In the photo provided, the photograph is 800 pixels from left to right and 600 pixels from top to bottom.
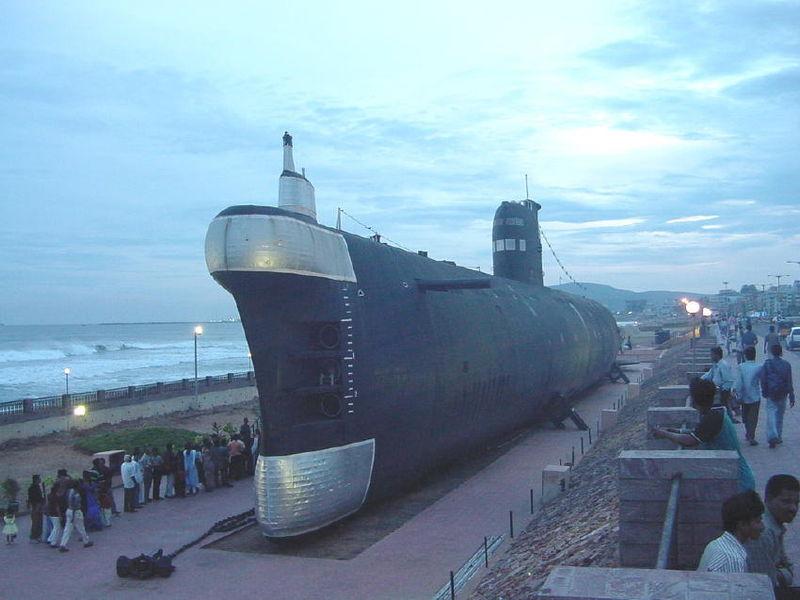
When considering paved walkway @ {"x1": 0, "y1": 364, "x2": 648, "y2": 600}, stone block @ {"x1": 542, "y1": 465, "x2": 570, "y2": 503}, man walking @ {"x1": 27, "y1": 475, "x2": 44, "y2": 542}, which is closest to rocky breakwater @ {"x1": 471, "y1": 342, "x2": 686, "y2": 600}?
stone block @ {"x1": 542, "y1": 465, "x2": 570, "y2": 503}

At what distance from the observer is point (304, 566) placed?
37.7ft

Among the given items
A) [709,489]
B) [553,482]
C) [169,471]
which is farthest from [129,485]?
[709,489]

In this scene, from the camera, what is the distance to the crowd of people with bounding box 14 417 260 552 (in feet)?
44.8

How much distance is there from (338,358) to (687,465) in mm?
7834

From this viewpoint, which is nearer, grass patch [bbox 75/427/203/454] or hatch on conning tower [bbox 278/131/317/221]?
hatch on conning tower [bbox 278/131/317/221]

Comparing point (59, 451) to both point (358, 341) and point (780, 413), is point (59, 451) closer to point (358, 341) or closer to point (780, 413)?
point (358, 341)

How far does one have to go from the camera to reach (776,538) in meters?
4.98

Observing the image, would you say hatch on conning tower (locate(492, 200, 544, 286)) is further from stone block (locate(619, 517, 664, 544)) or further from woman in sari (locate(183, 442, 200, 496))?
stone block (locate(619, 517, 664, 544))

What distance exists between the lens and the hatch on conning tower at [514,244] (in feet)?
97.1

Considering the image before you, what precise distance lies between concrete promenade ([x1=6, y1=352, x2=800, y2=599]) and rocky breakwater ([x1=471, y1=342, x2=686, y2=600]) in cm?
52

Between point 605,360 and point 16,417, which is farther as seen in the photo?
point 605,360

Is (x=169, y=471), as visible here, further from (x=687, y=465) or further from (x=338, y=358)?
(x=687, y=465)

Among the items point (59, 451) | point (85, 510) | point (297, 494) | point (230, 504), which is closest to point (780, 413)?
point (297, 494)

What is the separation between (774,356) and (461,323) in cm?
752
